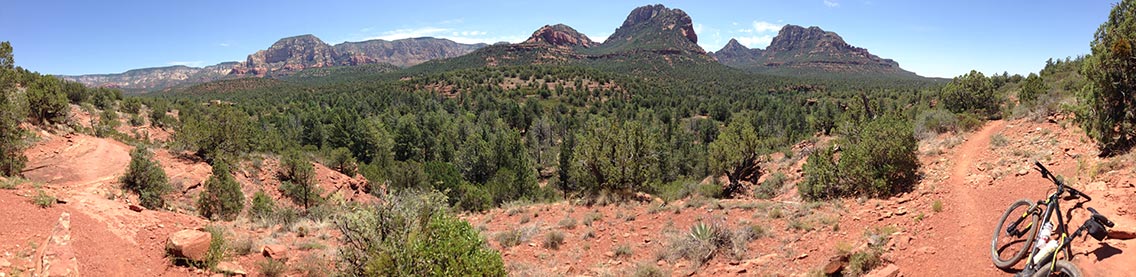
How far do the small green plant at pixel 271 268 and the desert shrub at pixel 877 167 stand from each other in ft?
48.2

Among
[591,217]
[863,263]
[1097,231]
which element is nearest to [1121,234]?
[1097,231]

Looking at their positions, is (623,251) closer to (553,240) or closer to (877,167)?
(553,240)

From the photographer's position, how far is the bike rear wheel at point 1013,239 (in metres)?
5.71

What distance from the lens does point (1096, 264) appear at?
5.04 meters

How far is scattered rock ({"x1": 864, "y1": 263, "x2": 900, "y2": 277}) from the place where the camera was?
675 cm

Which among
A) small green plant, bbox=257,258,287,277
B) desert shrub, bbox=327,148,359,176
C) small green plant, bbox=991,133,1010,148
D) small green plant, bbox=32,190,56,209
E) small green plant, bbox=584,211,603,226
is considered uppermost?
small green plant, bbox=991,133,1010,148

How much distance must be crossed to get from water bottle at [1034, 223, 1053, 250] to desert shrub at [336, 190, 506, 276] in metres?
6.75

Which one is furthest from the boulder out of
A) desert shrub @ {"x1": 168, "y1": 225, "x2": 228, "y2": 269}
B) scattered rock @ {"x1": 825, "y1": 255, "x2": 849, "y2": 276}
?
scattered rock @ {"x1": 825, "y1": 255, "x2": 849, "y2": 276}

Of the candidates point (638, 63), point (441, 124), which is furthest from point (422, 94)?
point (638, 63)

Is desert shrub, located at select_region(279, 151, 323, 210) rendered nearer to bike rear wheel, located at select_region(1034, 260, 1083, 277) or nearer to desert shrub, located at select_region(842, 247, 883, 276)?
desert shrub, located at select_region(842, 247, 883, 276)

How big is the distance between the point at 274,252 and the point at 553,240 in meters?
5.99

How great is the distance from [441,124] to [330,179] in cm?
3166

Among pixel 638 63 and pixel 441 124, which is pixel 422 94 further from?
pixel 638 63

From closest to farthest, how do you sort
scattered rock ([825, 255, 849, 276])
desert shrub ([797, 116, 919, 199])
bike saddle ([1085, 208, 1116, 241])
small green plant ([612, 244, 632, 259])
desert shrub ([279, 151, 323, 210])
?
bike saddle ([1085, 208, 1116, 241])
scattered rock ([825, 255, 849, 276])
small green plant ([612, 244, 632, 259])
desert shrub ([797, 116, 919, 199])
desert shrub ([279, 151, 323, 210])
